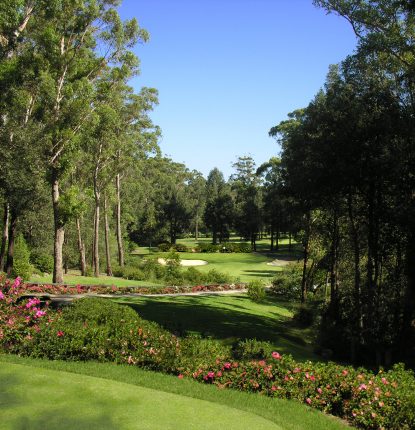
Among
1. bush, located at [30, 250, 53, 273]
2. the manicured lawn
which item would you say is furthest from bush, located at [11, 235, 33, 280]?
the manicured lawn

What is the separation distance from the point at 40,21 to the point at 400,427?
27208mm

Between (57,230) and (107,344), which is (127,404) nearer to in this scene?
(107,344)

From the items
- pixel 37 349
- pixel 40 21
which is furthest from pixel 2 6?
pixel 37 349

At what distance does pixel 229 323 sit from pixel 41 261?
71.4 feet

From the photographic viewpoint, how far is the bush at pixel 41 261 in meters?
34.6

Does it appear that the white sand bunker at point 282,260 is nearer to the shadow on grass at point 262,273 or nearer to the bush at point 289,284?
the shadow on grass at point 262,273

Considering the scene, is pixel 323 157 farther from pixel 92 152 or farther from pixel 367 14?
pixel 92 152

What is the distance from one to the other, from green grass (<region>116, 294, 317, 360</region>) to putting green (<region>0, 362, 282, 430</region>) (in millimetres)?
6122

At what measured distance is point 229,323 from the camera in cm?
1797

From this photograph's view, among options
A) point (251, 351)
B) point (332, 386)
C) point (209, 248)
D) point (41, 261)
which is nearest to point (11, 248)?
point (41, 261)

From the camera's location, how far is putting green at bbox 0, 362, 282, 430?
251 inches

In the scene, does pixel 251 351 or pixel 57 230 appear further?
pixel 57 230

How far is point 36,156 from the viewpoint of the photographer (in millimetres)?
24641

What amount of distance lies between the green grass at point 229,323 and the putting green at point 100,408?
6.12 meters
